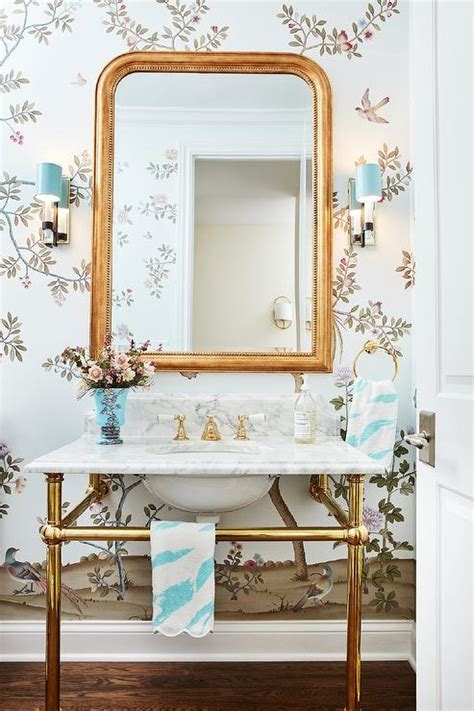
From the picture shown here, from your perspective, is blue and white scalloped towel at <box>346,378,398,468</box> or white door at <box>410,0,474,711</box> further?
blue and white scalloped towel at <box>346,378,398,468</box>

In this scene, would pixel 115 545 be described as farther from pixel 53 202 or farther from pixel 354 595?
pixel 53 202

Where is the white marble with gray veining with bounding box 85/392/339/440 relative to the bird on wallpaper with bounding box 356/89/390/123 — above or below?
below

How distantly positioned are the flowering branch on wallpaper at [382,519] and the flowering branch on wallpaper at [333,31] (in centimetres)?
120

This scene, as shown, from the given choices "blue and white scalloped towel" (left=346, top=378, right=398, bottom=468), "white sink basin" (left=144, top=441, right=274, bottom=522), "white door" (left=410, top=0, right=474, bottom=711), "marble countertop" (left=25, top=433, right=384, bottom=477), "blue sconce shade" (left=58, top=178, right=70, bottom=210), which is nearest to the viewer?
"white door" (left=410, top=0, right=474, bottom=711)

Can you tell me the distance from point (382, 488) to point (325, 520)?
0.80ft

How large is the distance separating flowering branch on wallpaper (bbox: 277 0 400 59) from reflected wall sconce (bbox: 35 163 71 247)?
3.27ft

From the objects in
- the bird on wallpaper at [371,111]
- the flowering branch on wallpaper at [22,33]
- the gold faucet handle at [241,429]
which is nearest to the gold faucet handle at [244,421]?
the gold faucet handle at [241,429]

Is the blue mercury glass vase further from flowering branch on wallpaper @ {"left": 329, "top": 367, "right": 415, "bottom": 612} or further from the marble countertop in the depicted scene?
flowering branch on wallpaper @ {"left": 329, "top": 367, "right": 415, "bottom": 612}

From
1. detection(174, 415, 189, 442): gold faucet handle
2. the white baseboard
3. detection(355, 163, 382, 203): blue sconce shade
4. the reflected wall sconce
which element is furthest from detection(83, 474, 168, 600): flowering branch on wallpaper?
detection(355, 163, 382, 203): blue sconce shade

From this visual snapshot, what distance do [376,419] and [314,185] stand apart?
0.88 metres

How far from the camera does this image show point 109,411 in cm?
172

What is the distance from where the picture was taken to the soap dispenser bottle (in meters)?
1.77

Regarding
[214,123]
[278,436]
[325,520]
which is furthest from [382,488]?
[214,123]

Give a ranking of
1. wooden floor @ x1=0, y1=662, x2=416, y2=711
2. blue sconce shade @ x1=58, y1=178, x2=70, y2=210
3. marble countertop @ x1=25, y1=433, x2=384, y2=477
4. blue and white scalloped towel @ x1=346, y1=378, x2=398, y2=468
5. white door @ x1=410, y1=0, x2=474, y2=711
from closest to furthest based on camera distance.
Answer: white door @ x1=410, y1=0, x2=474, y2=711
marble countertop @ x1=25, y1=433, x2=384, y2=477
wooden floor @ x1=0, y1=662, x2=416, y2=711
blue and white scalloped towel @ x1=346, y1=378, x2=398, y2=468
blue sconce shade @ x1=58, y1=178, x2=70, y2=210
